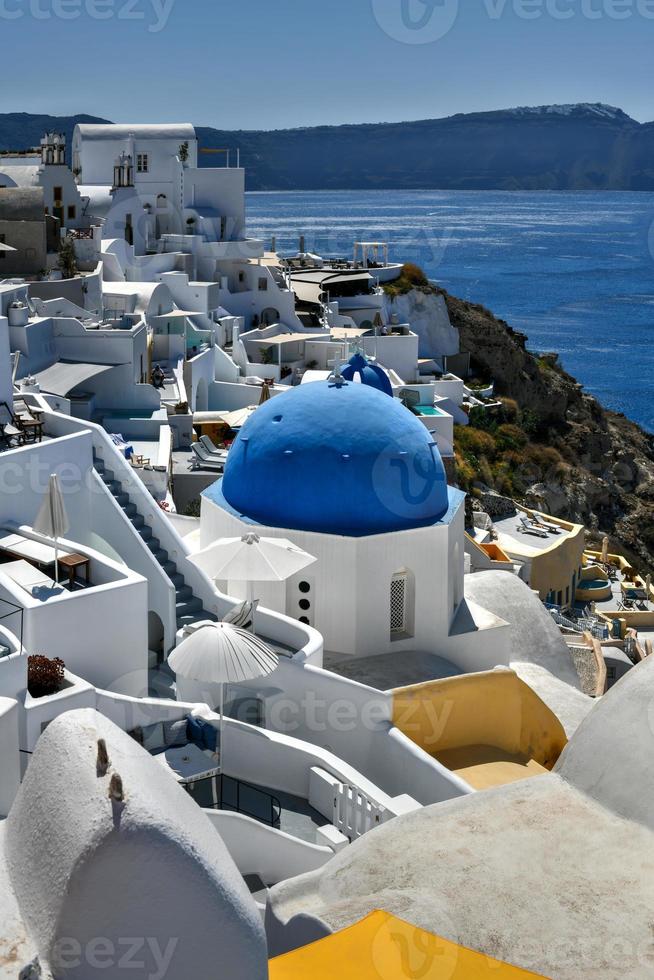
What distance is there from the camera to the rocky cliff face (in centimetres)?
6262

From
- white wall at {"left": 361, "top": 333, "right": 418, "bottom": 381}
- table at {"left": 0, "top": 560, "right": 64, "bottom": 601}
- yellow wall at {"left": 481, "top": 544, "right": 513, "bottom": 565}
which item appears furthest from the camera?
white wall at {"left": 361, "top": 333, "right": 418, "bottom": 381}

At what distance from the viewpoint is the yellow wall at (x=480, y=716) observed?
17.7m

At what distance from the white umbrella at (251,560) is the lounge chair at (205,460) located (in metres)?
11.6

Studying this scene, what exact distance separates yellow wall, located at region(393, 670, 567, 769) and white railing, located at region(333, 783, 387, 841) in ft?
7.92

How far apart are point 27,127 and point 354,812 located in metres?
183

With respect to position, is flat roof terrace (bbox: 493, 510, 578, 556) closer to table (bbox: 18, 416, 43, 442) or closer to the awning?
the awning

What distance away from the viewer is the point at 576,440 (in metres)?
68.2

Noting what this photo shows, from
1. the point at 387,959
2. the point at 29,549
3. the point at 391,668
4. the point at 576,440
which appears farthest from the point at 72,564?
the point at 576,440

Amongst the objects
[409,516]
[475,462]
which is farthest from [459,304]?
[409,516]

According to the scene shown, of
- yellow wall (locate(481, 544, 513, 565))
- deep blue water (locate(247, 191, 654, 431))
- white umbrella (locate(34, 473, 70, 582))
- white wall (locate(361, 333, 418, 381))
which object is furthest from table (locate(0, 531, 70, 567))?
deep blue water (locate(247, 191, 654, 431))

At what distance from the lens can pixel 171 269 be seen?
178 feet

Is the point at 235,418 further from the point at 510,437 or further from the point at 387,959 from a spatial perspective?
the point at 510,437

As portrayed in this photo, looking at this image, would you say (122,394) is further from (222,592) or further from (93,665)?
(93,665)

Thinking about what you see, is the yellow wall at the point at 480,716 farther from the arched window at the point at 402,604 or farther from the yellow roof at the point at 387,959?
the yellow roof at the point at 387,959
